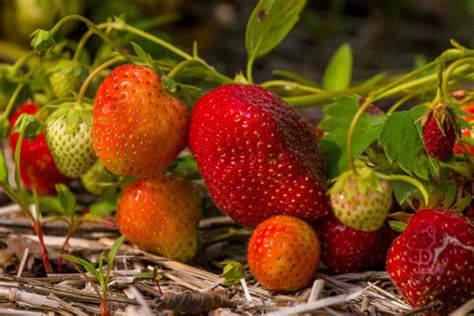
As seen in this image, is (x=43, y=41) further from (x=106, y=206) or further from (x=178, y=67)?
(x=106, y=206)

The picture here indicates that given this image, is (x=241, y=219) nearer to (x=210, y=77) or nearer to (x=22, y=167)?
(x=210, y=77)

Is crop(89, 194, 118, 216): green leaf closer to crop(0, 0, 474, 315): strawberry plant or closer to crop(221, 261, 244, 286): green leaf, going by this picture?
crop(0, 0, 474, 315): strawberry plant

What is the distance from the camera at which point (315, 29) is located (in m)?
2.53

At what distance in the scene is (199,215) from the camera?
1278 millimetres

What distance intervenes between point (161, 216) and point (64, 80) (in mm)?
306

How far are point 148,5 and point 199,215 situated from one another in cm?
102

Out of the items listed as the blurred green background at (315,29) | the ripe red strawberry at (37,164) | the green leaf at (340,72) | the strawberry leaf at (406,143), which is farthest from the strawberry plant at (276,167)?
the blurred green background at (315,29)

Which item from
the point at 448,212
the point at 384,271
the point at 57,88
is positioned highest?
the point at 57,88

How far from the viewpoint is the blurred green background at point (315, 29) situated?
2.13m

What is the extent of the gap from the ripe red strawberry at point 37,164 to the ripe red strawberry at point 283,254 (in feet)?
1.68

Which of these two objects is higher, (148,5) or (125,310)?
(148,5)

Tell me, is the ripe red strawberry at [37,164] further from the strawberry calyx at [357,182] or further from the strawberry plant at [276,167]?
the strawberry calyx at [357,182]

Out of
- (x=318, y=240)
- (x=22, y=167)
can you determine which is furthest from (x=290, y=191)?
(x=22, y=167)

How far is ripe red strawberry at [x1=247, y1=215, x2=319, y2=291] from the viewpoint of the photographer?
1.10m
